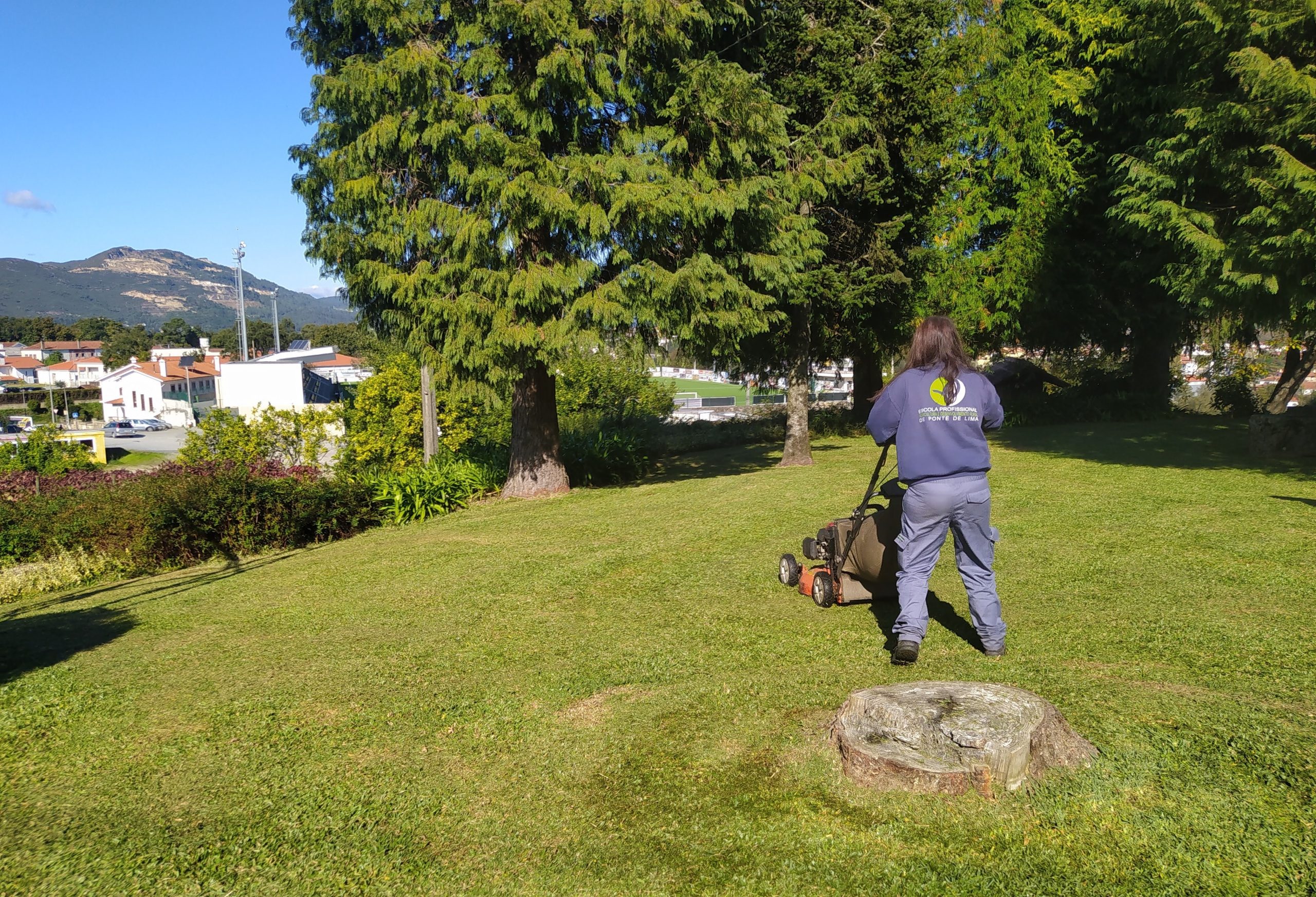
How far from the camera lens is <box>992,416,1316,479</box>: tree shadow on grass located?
12.6 meters

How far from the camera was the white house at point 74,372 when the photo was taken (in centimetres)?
13450

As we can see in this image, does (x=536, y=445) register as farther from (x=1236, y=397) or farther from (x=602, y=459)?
(x=1236, y=397)

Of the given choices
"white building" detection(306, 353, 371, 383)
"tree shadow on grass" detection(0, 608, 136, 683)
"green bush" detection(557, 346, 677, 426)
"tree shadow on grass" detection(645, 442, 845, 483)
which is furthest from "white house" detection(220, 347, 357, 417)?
"tree shadow on grass" detection(0, 608, 136, 683)

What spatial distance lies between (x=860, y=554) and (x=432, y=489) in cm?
933

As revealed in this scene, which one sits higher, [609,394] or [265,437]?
[609,394]

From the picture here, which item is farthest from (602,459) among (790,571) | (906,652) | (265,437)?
(906,652)

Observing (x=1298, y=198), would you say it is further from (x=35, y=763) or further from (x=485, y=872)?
(x=35, y=763)

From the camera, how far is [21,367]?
155375 mm

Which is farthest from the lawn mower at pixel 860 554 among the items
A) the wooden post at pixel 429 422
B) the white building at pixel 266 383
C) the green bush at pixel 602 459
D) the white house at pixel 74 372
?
the white house at pixel 74 372

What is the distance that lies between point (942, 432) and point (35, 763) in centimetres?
490

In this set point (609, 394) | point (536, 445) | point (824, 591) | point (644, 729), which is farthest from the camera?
point (609, 394)

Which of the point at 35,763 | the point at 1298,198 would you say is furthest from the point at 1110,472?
the point at 35,763

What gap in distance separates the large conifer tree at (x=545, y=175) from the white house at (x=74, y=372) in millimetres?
138611

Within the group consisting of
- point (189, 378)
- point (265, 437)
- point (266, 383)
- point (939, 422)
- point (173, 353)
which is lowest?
point (265, 437)
